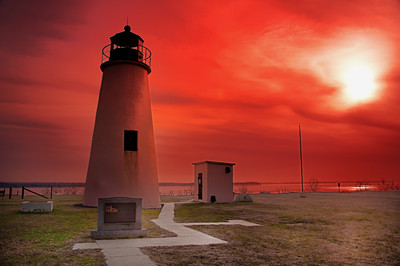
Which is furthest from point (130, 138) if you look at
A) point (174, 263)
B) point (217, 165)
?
point (174, 263)

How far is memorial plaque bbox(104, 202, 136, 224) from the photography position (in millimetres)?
8789

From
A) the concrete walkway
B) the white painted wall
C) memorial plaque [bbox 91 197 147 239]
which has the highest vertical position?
the white painted wall

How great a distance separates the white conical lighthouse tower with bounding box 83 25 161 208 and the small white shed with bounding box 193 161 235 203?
545 cm

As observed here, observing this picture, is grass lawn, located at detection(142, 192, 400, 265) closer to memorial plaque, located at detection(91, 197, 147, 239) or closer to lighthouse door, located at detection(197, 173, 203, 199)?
memorial plaque, located at detection(91, 197, 147, 239)

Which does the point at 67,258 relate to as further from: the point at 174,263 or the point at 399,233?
the point at 399,233

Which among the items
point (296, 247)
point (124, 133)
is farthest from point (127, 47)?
point (296, 247)

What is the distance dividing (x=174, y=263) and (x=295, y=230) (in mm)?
5562

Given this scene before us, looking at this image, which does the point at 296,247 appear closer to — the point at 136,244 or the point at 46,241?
the point at 136,244

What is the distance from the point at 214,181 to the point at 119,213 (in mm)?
15575

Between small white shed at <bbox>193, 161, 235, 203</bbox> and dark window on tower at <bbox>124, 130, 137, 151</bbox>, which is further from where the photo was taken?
small white shed at <bbox>193, 161, 235, 203</bbox>

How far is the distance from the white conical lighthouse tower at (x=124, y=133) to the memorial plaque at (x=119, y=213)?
30.0 feet

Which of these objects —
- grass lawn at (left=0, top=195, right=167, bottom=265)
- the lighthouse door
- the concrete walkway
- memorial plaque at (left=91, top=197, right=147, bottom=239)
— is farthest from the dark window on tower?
the concrete walkway

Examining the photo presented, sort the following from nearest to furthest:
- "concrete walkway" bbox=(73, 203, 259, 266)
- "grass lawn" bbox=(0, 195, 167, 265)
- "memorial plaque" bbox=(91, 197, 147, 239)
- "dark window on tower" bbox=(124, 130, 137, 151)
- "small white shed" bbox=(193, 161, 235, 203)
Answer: "concrete walkway" bbox=(73, 203, 259, 266), "grass lawn" bbox=(0, 195, 167, 265), "memorial plaque" bbox=(91, 197, 147, 239), "dark window on tower" bbox=(124, 130, 137, 151), "small white shed" bbox=(193, 161, 235, 203)

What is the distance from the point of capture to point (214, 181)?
2405cm
